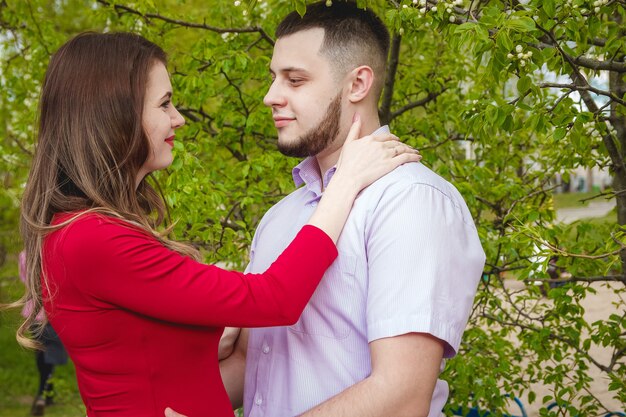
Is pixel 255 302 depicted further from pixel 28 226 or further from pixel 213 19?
pixel 213 19

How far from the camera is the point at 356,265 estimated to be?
7.34ft

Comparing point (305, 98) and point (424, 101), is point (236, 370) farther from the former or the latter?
point (424, 101)

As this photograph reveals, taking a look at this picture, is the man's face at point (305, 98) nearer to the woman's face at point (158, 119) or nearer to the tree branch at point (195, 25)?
the woman's face at point (158, 119)

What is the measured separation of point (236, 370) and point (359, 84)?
1.14 metres

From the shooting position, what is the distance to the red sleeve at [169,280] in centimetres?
204

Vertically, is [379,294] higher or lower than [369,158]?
lower

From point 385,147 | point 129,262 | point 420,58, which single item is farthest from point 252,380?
point 420,58

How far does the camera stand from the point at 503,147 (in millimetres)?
5605

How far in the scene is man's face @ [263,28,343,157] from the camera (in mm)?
2520

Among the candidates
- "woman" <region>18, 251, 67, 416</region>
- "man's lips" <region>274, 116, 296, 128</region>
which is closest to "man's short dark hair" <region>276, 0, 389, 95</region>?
"man's lips" <region>274, 116, 296, 128</region>

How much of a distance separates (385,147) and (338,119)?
0.77 feet

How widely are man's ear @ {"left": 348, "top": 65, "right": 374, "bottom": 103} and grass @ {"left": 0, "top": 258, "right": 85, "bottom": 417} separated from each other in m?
5.80

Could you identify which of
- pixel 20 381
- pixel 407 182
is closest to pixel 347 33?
pixel 407 182

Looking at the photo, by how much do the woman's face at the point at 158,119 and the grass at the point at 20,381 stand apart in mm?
5573
